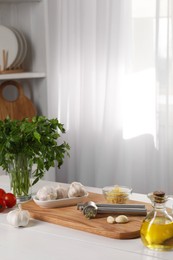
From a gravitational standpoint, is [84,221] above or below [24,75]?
below

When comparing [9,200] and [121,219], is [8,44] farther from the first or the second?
[121,219]

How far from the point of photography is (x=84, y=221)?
2.17m

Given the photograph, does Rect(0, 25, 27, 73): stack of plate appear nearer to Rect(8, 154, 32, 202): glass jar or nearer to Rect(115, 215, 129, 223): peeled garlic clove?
Rect(8, 154, 32, 202): glass jar

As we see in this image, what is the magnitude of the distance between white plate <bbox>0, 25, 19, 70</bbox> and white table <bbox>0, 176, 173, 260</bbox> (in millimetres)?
2157

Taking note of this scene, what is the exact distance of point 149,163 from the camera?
4.13 metres

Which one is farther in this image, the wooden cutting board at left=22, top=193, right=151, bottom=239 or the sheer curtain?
the sheer curtain

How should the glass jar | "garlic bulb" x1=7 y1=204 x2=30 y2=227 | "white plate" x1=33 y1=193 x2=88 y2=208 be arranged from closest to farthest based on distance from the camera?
"garlic bulb" x1=7 y1=204 x2=30 y2=227 → "white plate" x1=33 y1=193 x2=88 y2=208 → the glass jar

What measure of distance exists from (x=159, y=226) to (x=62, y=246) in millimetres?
345

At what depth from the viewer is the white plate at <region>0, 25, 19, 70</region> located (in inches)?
164

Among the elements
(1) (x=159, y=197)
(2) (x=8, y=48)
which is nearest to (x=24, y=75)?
(2) (x=8, y=48)

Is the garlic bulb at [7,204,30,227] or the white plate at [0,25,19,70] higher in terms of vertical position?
the white plate at [0,25,19,70]

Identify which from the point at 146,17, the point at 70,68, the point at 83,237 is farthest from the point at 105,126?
the point at 83,237

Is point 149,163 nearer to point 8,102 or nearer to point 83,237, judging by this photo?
point 8,102

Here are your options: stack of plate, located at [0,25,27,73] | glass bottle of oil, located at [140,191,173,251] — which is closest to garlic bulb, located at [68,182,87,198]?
glass bottle of oil, located at [140,191,173,251]
